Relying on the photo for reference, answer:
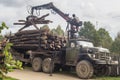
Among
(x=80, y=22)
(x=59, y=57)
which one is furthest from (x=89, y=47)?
(x=80, y=22)

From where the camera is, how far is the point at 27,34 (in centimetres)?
2164

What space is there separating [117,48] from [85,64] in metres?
30.0

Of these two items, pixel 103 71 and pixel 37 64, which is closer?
pixel 103 71

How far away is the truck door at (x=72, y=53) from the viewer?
1716cm

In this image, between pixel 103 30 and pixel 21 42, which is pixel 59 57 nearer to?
pixel 21 42

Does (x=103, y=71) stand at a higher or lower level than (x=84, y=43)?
lower

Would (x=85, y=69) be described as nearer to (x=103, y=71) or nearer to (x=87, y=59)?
(x=87, y=59)

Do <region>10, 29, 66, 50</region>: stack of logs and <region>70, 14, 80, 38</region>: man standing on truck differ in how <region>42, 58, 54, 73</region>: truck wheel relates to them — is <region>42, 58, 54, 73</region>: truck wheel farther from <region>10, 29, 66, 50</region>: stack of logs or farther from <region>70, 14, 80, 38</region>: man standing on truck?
Result: <region>70, 14, 80, 38</region>: man standing on truck

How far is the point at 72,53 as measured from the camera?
1739 cm

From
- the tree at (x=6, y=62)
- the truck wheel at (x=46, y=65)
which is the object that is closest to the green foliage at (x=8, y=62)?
the tree at (x=6, y=62)

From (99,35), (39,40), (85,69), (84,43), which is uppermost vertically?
(99,35)

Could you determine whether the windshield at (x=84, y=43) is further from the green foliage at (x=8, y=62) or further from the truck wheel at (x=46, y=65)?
the green foliage at (x=8, y=62)

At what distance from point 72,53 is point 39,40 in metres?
3.59

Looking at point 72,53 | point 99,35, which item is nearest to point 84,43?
point 72,53
